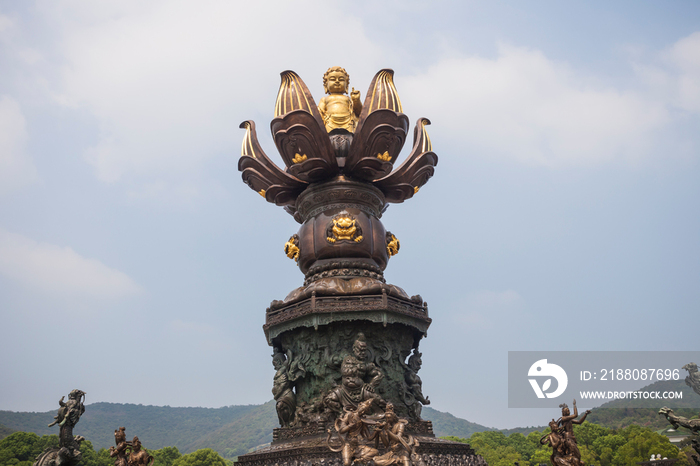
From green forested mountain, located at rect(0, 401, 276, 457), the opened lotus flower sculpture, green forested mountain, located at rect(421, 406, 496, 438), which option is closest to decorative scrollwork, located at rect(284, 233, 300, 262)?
the opened lotus flower sculpture

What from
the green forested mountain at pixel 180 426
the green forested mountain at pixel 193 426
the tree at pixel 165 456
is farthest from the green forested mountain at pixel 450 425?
the tree at pixel 165 456

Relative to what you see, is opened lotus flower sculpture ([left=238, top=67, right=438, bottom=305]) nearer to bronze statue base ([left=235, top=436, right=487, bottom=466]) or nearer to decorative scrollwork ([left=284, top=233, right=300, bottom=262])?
decorative scrollwork ([left=284, top=233, right=300, bottom=262])

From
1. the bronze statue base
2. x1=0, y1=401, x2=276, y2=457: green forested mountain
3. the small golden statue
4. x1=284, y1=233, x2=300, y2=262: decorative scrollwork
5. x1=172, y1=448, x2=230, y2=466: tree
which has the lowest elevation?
x1=172, y1=448, x2=230, y2=466: tree

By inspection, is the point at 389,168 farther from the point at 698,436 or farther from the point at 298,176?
the point at 698,436

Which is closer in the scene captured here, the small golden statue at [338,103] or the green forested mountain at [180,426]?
the small golden statue at [338,103]

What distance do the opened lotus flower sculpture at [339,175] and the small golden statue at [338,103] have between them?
3cm

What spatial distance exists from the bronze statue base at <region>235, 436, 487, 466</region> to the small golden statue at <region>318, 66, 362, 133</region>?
7171 millimetres

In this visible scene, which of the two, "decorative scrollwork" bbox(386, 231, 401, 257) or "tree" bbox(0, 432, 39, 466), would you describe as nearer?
"decorative scrollwork" bbox(386, 231, 401, 257)

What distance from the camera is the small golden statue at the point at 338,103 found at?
14.6 m

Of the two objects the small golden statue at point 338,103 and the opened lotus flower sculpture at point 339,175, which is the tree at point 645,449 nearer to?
the opened lotus flower sculpture at point 339,175

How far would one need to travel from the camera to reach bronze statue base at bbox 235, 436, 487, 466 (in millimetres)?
10422

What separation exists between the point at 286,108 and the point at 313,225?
2858 mm

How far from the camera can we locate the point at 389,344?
12.1 meters

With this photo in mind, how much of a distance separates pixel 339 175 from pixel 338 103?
2295 millimetres
